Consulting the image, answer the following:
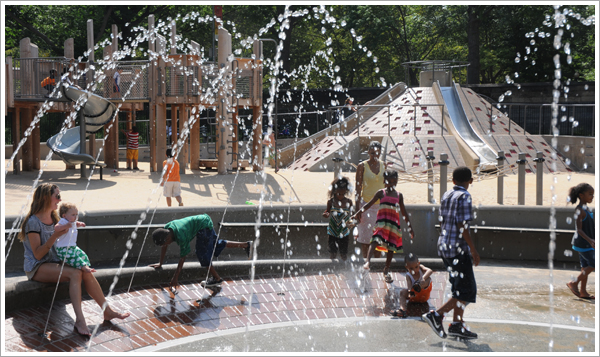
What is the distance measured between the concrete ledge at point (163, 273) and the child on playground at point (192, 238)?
0.59 ft

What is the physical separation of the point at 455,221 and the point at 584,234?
6.42ft

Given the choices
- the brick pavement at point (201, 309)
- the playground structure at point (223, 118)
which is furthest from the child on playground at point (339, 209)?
the playground structure at point (223, 118)

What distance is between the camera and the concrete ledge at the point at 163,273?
5.96 metres

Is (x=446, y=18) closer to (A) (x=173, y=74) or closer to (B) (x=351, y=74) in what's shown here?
(B) (x=351, y=74)

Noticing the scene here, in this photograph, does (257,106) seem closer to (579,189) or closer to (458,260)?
(579,189)

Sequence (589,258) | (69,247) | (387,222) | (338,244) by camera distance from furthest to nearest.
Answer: (338,244)
(387,222)
(589,258)
(69,247)

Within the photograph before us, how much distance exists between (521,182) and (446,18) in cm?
2653

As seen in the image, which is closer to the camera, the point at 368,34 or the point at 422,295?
the point at 422,295

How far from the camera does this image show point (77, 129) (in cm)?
2173

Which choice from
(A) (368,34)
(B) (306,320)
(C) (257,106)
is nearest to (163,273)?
(B) (306,320)

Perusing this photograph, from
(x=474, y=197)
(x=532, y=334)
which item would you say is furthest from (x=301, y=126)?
(x=532, y=334)

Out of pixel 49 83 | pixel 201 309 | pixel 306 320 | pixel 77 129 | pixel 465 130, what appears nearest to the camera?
pixel 306 320

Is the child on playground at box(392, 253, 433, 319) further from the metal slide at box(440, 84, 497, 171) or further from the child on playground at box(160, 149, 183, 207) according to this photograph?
the metal slide at box(440, 84, 497, 171)

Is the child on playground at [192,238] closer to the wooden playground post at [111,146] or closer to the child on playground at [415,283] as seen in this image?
the child on playground at [415,283]
